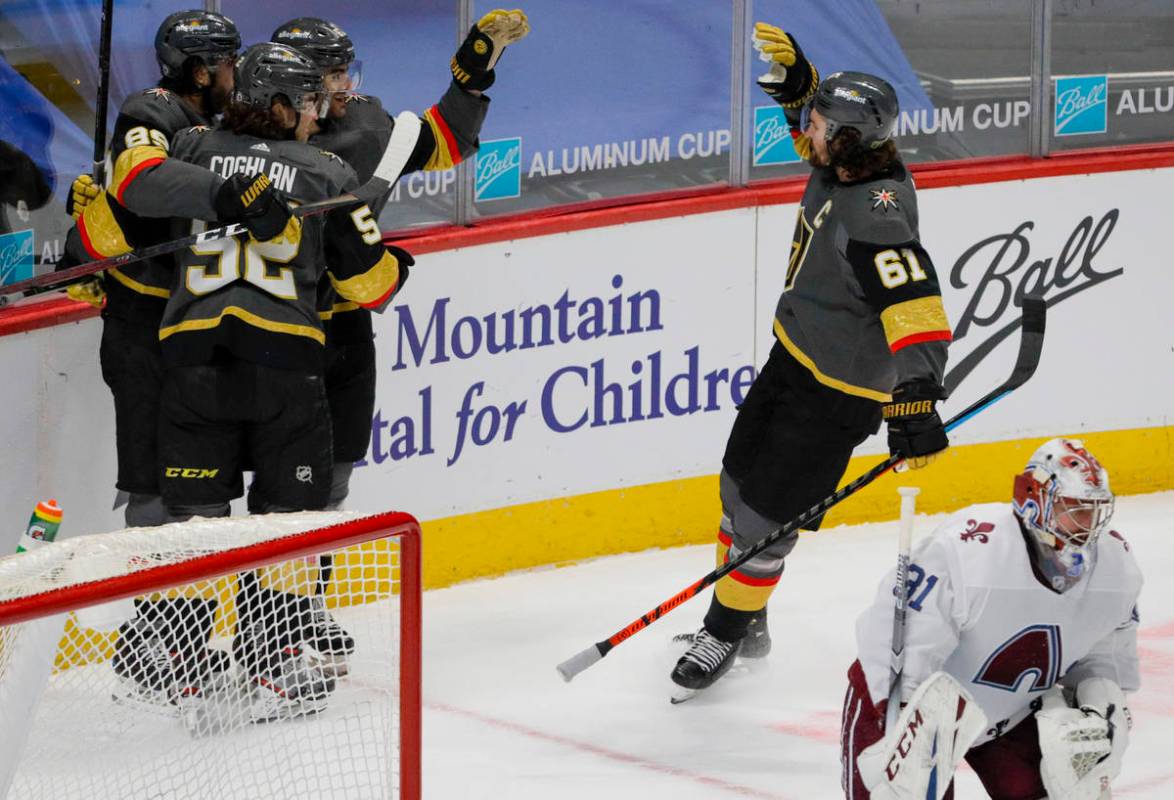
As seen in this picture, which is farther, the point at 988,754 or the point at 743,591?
the point at 743,591

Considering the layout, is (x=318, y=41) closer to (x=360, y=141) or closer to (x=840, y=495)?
(x=360, y=141)

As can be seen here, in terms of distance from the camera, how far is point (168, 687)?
3.03 meters

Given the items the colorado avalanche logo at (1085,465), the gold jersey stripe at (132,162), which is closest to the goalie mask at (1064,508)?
the colorado avalanche logo at (1085,465)

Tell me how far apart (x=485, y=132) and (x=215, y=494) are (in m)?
1.60

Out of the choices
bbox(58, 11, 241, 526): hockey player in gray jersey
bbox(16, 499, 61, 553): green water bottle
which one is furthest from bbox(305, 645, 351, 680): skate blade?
bbox(58, 11, 241, 526): hockey player in gray jersey

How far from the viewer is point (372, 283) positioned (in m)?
3.98

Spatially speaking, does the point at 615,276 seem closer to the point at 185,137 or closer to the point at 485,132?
the point at 485,132

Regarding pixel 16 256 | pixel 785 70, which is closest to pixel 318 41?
pixel 16 256

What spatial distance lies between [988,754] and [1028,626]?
0.31 m

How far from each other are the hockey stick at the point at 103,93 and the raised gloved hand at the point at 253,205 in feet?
1.56

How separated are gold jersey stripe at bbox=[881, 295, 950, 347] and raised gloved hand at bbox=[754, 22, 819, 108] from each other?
2.15 ft

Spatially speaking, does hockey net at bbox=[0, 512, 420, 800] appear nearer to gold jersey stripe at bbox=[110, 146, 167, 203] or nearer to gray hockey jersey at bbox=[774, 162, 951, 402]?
gold jersey stripe at bbox=[110, 146, 167, 203]

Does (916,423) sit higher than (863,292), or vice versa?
(863,292)

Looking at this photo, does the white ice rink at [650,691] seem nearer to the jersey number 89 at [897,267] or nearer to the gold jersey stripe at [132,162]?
the jersey number 89 at [897,267]
